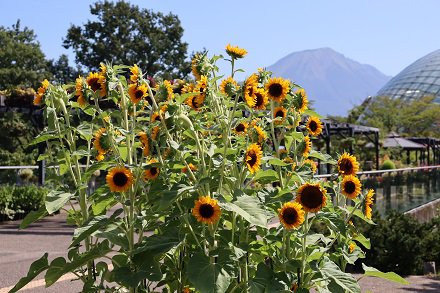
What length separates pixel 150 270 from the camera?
274 centimetres

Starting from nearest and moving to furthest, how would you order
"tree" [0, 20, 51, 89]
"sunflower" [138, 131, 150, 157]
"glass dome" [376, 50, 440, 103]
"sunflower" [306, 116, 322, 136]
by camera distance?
"sunflower" [138, 131, 150, 157]
"sunflower" [306, 116, 322, 136]
"tree" [0, 20, 51, 89]
"glass dome" [376, 50, 440, 103]

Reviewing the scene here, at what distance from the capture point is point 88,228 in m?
2.77

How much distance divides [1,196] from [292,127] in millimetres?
11613

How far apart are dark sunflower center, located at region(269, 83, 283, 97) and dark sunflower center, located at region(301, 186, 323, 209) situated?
57 centimetres

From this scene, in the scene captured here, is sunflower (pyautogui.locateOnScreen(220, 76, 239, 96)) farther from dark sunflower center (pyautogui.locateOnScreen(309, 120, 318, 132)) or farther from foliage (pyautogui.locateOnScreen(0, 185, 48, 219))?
foliage (pyautogui.locateOnScreen(0, 185, 48, 219))

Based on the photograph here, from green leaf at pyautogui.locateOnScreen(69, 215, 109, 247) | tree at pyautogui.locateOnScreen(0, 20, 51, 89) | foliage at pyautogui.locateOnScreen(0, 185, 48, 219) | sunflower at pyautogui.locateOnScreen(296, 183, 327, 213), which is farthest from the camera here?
tree at pyautogui.locateOnScreen(0, 20, 51, 89)

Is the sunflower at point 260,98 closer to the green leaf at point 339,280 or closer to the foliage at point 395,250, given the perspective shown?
the green leaf at point 339,280

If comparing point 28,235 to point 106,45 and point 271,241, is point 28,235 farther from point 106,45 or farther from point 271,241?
point 106,45

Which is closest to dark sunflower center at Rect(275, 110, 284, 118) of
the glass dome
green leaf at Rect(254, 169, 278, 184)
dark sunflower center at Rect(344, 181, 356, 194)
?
green leaf at Rect(254, 169, 278, 184)

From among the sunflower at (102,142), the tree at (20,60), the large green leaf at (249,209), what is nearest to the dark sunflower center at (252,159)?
the large green leaf at (249,209)

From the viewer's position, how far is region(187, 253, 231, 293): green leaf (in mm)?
2535

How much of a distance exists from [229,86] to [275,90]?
227 millimetres

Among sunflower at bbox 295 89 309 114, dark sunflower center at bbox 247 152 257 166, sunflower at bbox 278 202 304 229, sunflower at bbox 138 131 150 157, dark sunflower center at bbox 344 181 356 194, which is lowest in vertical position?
sunflower at bbox 278 202 304 229

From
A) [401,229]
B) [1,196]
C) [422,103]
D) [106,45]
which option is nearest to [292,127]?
[401,229]
